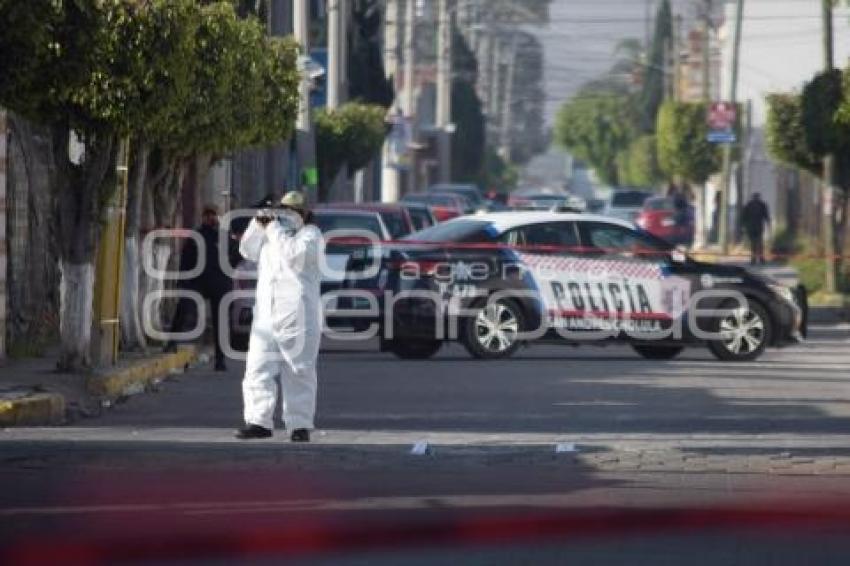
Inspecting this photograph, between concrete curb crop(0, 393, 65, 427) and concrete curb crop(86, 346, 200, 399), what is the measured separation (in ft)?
4.13

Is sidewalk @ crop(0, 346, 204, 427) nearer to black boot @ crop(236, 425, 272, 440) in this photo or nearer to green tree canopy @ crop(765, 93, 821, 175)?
black boot @ crop(236, 425, 272, 440)

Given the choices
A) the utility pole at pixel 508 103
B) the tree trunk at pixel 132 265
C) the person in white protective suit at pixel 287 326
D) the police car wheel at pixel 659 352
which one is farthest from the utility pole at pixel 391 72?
the utility pole at pixel 508 103

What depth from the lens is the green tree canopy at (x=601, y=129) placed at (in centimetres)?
16000

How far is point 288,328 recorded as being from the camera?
1709 centimetres

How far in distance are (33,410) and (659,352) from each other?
11.1 m

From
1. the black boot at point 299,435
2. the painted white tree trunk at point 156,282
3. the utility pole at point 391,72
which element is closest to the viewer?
the black boot at point 299,435

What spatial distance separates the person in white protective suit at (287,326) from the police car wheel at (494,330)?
30.6ft

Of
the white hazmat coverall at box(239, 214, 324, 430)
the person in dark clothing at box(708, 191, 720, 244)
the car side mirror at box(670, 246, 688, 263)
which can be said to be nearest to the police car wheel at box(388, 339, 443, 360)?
the car side mirror at box(670, 246, 688, 263)

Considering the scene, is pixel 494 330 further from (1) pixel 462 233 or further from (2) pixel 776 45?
(2) pixel 776 45

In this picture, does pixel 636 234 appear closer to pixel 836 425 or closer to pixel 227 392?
pixel 227 392

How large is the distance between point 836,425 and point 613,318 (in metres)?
7.41

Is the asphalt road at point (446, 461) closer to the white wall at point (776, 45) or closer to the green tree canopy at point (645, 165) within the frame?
the white wall at point (776, 45)

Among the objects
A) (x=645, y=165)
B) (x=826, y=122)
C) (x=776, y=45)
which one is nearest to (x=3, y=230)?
(x=826, y=122)

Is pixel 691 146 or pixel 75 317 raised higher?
pixel 691 146
